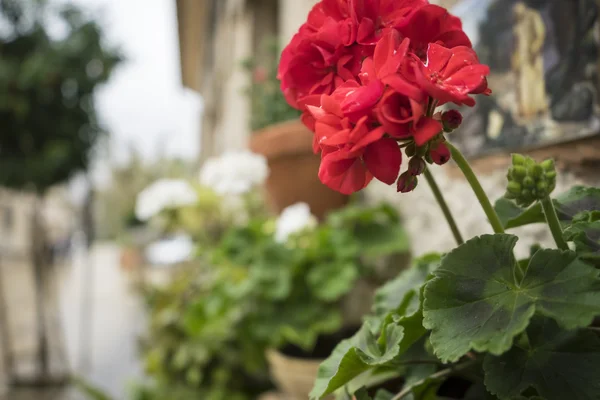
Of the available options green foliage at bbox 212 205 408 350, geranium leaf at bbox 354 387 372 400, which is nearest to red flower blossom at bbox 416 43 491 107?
geranium leaf at bbox 354 387 372 400

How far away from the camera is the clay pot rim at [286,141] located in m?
1.14

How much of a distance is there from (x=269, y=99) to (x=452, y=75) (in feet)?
4.21

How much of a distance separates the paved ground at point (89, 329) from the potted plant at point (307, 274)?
2.55 ft

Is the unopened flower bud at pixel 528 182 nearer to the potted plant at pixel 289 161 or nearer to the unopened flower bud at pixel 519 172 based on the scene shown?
the unopened flower bud at pixel 519 172

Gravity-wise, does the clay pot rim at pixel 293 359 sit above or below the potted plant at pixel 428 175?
below

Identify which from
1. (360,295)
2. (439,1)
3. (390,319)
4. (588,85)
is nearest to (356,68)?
(390,319)

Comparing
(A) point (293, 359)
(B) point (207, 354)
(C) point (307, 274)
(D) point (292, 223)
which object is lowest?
(B) point (207, 354)

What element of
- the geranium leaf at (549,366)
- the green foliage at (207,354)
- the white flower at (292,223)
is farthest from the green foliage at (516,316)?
the green foliage at (207,354)

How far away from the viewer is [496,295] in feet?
1.01

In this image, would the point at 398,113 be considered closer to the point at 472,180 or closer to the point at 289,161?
the point at 472,180

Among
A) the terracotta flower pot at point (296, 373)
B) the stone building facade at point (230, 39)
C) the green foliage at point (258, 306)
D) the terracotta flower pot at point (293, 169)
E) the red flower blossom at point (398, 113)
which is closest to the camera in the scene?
the red flower blossom at point (398, 113)

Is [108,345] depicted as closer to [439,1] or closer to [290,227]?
[290,227]

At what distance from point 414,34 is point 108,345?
12.0 ft

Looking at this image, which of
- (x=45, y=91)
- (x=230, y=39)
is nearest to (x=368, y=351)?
(x=45, y=91)
